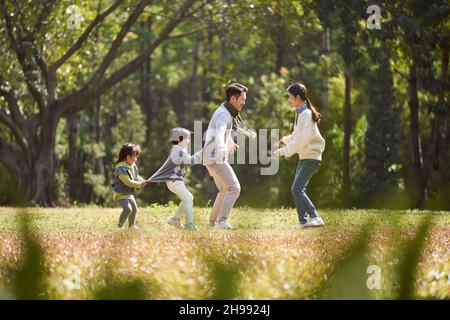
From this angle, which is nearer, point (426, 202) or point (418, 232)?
point (418, 232)

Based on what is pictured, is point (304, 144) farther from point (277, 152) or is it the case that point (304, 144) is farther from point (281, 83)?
point (281, 83)

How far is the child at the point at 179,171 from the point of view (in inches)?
492

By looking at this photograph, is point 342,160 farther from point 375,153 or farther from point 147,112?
point 147,112

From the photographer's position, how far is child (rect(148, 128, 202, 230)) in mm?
12484

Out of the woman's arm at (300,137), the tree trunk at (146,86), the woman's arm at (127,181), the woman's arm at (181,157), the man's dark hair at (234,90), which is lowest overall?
the woman's arm at (127,181)

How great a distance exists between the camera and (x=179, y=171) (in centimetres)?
1272

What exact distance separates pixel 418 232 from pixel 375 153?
25.7 m

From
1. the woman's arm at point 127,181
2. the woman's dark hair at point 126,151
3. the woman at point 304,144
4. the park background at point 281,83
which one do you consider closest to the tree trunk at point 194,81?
the park background at point 281,83

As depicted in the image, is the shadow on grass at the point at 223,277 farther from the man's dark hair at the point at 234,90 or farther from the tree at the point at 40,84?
the tree at the point at 40,84

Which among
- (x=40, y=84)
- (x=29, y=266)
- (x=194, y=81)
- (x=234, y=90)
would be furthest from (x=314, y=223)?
(x=194, y=81)

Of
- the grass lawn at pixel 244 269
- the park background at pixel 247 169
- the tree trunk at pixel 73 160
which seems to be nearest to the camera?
the grass lawn at pixel 244 269

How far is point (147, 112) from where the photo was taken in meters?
52.4

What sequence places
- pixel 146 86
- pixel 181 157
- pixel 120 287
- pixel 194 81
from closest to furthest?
pixel 120 287
pixel 181 157
pixel 194 81
pixel 146 86
